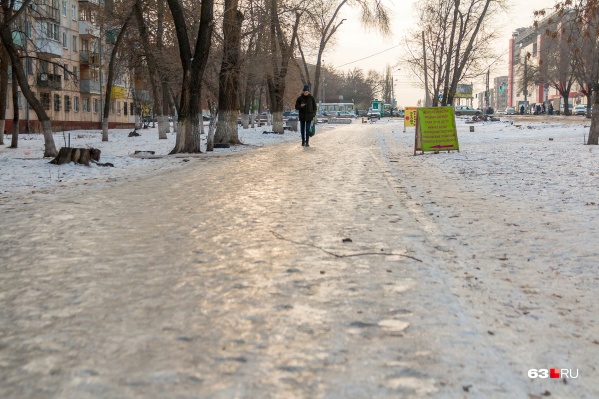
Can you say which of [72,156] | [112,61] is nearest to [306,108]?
[72,156]

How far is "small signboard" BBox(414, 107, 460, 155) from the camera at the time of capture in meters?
17.7

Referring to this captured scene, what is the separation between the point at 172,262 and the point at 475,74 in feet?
161

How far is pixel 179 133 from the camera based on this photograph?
64.4 feet

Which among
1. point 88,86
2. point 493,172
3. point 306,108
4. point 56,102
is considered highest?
point 88,86

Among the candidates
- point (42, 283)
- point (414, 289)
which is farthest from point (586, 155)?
point (42, 283)

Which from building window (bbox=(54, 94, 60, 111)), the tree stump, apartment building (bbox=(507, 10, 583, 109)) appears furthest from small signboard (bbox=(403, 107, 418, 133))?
apartment building (bbox=(507, 10, 583, 109))

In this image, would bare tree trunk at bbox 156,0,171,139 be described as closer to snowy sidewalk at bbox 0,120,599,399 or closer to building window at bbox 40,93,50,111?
building window at bbox 40,93,50,111

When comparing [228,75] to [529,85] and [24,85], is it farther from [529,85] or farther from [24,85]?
[529,85]

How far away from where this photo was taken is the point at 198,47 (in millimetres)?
19250
